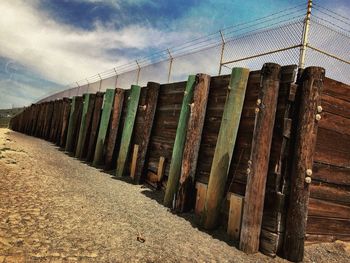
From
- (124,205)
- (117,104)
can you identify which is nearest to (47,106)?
(117,104)

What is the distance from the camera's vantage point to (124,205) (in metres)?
5.00

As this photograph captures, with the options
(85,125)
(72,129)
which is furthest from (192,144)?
(72,129)

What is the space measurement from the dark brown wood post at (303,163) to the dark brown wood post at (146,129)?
12.4 ft

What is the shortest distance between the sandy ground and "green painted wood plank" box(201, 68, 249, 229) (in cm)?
34

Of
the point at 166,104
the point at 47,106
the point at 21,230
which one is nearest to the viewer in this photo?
the point at 21,230

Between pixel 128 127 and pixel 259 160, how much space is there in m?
4.57

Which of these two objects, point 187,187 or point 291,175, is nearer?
point 291,175

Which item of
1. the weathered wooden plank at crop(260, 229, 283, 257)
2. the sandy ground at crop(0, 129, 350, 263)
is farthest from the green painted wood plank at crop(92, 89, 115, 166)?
the weathered wooden plank at crop(260, 229, 283, 257)

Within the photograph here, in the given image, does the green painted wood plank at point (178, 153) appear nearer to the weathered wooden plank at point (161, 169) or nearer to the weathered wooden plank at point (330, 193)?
the weathered wooden plank at point (161, 169)

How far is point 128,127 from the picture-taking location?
311 inches

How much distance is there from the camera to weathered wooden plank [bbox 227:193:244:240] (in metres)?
4.08

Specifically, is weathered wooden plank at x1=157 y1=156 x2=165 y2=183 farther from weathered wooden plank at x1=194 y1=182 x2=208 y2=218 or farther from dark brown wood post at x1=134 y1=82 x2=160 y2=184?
weathered wooden plank at x1=194 y1=182 x2=208 y2=218

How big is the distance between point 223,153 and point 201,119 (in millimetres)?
965

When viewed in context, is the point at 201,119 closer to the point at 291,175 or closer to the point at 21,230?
the point at 291,175
